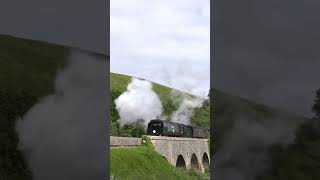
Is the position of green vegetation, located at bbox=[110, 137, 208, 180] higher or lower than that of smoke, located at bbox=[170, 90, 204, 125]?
lower

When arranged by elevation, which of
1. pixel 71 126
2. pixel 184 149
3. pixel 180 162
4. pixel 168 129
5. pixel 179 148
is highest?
pixel 71 126

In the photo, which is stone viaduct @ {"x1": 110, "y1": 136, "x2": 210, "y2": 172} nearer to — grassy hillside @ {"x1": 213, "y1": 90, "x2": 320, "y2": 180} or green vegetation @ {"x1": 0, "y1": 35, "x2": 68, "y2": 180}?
green vegetation @ {"x1": 0, "y1": 35, "x2": 68, "y2": 180}

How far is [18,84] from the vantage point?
1158 centimetres

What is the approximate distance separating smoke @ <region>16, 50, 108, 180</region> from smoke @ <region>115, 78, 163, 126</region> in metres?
45.0

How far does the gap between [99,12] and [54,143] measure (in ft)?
11.0

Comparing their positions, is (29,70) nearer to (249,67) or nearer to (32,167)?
(32,167)

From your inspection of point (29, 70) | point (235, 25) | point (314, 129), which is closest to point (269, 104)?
point (314, 129)

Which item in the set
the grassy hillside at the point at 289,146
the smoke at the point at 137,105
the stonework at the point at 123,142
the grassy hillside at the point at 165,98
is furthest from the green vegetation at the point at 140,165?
the grassy hillside at the point at 165,98

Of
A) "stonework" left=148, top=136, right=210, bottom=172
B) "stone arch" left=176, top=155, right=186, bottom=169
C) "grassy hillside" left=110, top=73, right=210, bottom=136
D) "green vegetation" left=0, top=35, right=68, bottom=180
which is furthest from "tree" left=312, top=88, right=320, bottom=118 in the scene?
"grassy hillside" left=110, top=73, right=210, bottom=136

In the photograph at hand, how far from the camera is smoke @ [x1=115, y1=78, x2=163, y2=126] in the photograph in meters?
59.3

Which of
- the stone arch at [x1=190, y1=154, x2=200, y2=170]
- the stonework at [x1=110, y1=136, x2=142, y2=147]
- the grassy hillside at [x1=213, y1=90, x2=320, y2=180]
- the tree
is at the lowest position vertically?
the stone arch at [x1=190, y1=154, x2=200, y2=170]

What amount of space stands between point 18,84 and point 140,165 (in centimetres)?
1815

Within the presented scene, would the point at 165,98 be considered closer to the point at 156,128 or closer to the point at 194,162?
the point at 194,162

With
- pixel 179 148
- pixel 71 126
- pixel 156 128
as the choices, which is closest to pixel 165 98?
pixel 156 128
